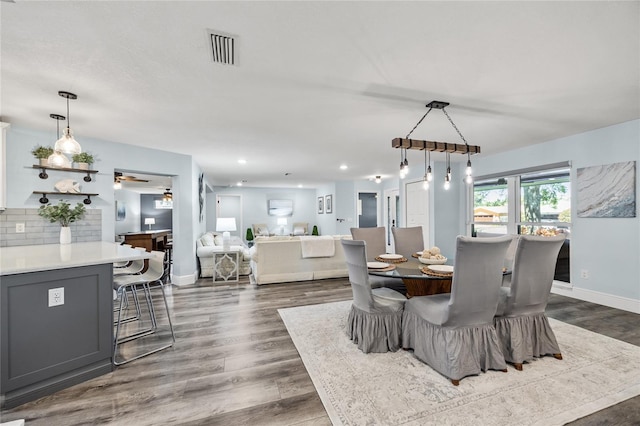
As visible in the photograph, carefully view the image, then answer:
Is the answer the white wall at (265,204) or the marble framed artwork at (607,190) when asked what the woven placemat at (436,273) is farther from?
the white wall at (265,204)

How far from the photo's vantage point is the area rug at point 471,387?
1696 mm

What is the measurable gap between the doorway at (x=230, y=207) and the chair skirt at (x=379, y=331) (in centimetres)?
846

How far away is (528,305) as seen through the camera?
230cm

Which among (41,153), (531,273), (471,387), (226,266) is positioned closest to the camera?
(471,387)

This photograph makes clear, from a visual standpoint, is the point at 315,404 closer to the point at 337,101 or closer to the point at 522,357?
the point at 522,357

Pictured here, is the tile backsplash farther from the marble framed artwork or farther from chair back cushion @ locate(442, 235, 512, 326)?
the marble framed artwork

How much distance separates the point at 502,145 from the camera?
449 cm

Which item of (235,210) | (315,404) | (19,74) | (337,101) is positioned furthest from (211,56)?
(235,210)

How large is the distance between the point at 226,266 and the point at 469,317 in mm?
4429

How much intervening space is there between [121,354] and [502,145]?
5742 mm

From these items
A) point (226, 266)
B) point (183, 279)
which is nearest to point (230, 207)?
point (226, 266)

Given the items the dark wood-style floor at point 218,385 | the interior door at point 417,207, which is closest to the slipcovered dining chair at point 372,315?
the dark wood-style floor at point 218,385

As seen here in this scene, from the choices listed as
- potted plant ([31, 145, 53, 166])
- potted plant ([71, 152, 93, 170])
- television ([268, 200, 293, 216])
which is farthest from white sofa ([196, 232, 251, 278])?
television ([268, 200, 293, 216])

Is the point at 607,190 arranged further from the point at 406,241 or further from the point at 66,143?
the point at 66,143
